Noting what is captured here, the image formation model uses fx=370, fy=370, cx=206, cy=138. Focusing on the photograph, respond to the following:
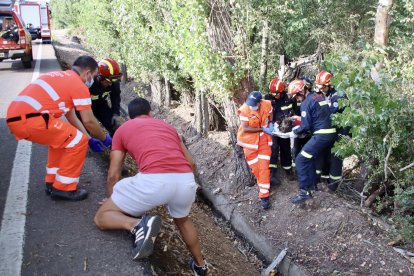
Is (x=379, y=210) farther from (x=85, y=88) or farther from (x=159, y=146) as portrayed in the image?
(x=85, y=88)

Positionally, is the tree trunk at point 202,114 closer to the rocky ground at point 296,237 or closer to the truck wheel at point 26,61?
the rocky ground at point 296,237

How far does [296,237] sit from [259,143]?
57.5 inches

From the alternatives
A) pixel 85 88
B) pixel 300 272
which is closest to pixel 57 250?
pixel 85 88

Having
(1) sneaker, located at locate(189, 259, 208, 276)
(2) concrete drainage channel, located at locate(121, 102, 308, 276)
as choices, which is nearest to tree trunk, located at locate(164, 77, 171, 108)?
(2) concrete drainage channel, located at locate(121, 102, 308, 276)

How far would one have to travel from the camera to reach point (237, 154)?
6336mm

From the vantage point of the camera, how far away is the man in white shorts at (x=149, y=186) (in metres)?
3.04

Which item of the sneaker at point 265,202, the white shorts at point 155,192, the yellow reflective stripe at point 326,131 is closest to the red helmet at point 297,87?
the yellow reflective stripe at point 326,131

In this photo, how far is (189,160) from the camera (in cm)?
351

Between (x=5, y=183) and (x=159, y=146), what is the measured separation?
239 centimetres

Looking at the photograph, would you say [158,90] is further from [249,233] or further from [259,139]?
[249,233]

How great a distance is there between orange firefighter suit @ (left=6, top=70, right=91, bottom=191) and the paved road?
13.5 inches

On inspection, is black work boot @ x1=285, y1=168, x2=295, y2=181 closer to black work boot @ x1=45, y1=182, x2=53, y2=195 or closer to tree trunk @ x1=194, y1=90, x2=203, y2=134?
tree trunk @ x1=194, y1=90, x2=203, y2=134

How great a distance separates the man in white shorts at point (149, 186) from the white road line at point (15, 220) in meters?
0.71

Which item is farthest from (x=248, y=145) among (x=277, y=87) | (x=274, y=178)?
(x=277, y=87)
